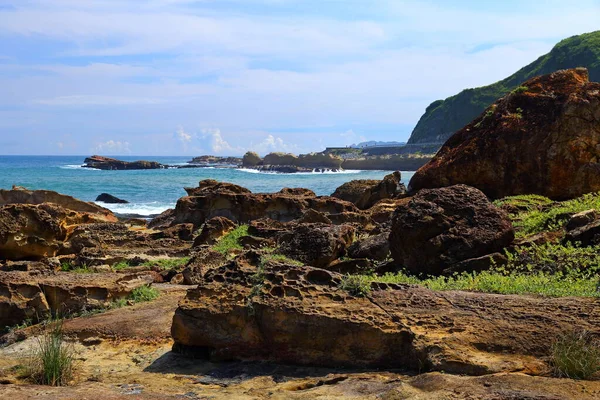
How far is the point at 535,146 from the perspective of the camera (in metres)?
15.1

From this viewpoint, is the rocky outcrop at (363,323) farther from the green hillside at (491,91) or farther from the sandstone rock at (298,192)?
the green hillside at (491,91)

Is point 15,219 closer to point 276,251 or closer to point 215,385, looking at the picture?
point 276,251

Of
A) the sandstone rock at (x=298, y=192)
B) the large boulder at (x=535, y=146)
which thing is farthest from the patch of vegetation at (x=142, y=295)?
the sandstone rock at (x=298, y=192)

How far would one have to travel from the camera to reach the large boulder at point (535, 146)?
14586 mm

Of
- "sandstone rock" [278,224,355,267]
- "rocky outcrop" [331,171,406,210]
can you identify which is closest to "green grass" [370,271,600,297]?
"sandstone rock" [278,224,355,267]

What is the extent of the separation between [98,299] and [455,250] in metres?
5.07

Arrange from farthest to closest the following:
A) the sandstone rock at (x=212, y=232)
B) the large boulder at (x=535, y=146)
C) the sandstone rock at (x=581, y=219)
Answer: the sandstone rock at (x=212, y=232) → the large boulder at (x=535, y=146) → the sandstone rock at (x=581, y=219)

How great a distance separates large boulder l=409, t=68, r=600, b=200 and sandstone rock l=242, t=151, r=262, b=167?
343ft

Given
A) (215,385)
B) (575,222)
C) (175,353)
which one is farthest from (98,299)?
(575,222)

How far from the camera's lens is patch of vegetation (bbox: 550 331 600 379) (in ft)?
17.2

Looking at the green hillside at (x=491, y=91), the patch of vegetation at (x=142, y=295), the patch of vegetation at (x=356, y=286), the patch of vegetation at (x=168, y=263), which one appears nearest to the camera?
the patch of vegetation at (x=356, y=286)

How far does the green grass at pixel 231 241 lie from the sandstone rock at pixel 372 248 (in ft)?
8.53

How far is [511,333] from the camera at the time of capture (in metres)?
5.98

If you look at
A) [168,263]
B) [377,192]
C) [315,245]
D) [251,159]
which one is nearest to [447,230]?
[315,245]
